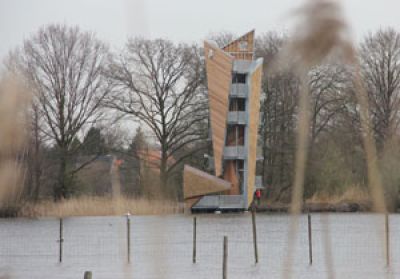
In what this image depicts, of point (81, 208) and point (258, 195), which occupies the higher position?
point (258, 195)

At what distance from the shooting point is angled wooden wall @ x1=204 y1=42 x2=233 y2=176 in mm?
45188

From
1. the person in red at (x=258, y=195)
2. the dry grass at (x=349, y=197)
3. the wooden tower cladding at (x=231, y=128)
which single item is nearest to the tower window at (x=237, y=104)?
the wooden tower cladding at (x=231, y=128)

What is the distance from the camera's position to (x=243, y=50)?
46.9 metres

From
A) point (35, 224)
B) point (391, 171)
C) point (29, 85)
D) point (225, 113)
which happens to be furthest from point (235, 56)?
point (29, 85)

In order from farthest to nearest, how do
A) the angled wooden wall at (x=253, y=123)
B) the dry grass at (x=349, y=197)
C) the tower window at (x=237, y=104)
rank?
1. the tower window at (x=237, y=104)
2. the dry grass at (x=349, y=197)
3. the angled wooden wall at (x=253, y=123)

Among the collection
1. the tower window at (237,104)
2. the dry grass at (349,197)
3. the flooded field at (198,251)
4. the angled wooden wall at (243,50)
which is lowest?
the flooded field at (198,251)

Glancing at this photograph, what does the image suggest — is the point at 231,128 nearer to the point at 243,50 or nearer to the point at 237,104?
the point at 237,104

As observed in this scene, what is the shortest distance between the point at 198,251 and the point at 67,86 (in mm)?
27430

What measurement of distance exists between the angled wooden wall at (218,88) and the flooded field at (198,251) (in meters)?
10.4

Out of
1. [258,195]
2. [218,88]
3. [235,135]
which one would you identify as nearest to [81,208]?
[218,88]

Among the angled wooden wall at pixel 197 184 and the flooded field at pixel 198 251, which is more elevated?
the angled wooden wall at pixel 197 184

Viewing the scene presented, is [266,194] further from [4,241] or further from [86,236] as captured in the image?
[4,241]

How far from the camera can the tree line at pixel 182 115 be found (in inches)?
1848

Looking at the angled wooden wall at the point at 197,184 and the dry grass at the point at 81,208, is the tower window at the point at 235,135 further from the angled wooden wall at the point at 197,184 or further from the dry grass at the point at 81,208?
the dry grass at the point at 81,208
